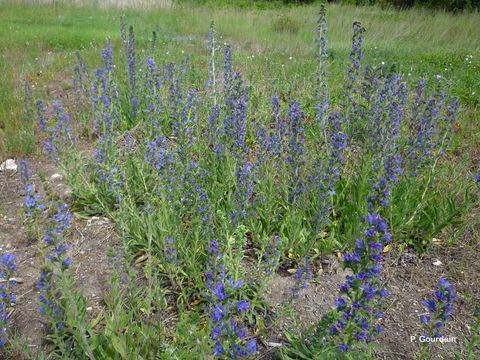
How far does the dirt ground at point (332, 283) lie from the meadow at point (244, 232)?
0.05 ft

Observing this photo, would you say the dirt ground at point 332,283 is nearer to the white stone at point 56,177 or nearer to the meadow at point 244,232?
the meadow at point 244,232

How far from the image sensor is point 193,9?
55.6 ft

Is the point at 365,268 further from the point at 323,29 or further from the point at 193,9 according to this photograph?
the point at 193,9

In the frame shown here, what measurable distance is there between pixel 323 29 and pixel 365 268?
2.79 m

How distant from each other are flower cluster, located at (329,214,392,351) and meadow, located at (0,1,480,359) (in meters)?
0.01

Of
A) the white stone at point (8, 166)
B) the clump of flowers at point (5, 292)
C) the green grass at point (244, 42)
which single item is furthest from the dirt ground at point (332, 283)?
the green grass at point (244, 42)

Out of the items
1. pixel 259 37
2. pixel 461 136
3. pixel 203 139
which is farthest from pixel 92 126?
pixel 259 37

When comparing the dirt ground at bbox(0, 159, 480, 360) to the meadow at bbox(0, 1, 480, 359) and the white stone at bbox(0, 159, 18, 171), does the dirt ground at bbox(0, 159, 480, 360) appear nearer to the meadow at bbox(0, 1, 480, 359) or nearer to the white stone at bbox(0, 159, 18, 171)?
the meadow at bbox(0, 1, 480, 359)

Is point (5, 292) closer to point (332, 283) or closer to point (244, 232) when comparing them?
point (244, 232)

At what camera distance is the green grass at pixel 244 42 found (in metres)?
7.00

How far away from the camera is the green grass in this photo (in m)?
7.00

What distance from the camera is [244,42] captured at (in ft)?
38.5

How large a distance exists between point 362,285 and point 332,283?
1.27 m

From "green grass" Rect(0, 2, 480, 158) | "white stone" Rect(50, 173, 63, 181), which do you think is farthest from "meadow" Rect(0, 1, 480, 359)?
"green grass" Rect(0, 2, 480, 158)
